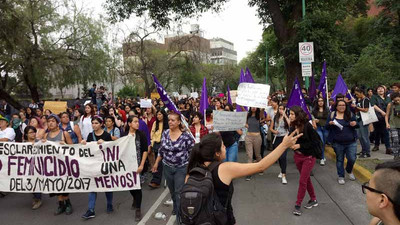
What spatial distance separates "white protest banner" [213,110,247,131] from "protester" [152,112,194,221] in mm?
1711

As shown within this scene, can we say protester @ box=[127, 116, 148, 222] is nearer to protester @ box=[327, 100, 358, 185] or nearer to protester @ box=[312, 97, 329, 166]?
protester @ box=[327, 100, 358, 185]

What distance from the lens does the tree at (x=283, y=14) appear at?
12906 millimetres

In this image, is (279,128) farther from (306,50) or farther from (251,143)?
(306,50)

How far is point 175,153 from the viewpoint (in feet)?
15.5

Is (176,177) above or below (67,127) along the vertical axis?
below

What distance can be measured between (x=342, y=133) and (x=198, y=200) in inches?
183

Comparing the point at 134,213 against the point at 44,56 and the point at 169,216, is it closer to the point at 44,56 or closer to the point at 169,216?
the point at 169,216

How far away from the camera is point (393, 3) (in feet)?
81.9

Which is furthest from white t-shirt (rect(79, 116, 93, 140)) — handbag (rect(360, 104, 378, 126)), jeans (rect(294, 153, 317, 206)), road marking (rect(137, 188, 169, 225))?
handbag (rect(360, 104, 378, 126))

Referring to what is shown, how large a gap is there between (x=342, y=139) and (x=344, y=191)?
0.95 metres

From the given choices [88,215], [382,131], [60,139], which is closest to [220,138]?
[88,215]

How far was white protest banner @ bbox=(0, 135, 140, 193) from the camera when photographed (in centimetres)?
557

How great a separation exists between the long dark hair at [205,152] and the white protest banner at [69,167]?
271 centimetres

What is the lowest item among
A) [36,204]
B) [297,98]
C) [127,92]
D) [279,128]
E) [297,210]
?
[36,204]
